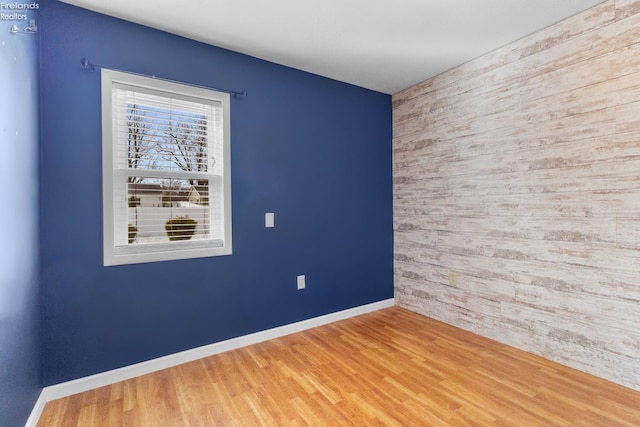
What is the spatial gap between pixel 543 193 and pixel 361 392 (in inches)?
80.0

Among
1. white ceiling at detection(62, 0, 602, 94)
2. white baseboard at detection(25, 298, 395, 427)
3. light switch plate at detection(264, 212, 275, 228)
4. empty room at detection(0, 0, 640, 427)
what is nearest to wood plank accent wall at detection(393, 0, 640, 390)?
empty room at detection(0, 0, 640, 427)

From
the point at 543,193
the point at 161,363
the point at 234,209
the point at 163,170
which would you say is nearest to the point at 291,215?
the point at 234,209

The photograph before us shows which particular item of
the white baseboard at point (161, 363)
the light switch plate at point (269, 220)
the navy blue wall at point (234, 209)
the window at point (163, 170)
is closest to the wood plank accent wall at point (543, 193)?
the navy blue wall at point (234, 209)

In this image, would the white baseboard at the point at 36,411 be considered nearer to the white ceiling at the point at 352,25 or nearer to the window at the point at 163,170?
the window at the point at 163,170

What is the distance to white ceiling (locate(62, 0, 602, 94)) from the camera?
2.01 metres

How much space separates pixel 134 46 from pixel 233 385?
2.53 metres

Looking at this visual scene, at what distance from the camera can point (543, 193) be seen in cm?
233

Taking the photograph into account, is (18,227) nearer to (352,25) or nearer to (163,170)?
(163,170)

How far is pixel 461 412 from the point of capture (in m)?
1.74

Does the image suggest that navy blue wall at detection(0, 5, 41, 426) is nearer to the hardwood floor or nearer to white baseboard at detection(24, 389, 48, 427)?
white baseboard at detection(24, 389, 48, 427)

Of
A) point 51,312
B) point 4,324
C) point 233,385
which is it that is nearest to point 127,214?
point 51,312

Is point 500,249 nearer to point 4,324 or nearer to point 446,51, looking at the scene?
point 446,51

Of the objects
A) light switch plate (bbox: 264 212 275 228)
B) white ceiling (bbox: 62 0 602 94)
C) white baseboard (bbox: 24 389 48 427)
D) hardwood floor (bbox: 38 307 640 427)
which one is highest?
white ceiling (bbox: 62 0 602 94)

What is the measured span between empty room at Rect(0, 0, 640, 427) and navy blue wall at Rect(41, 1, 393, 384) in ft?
0.05
